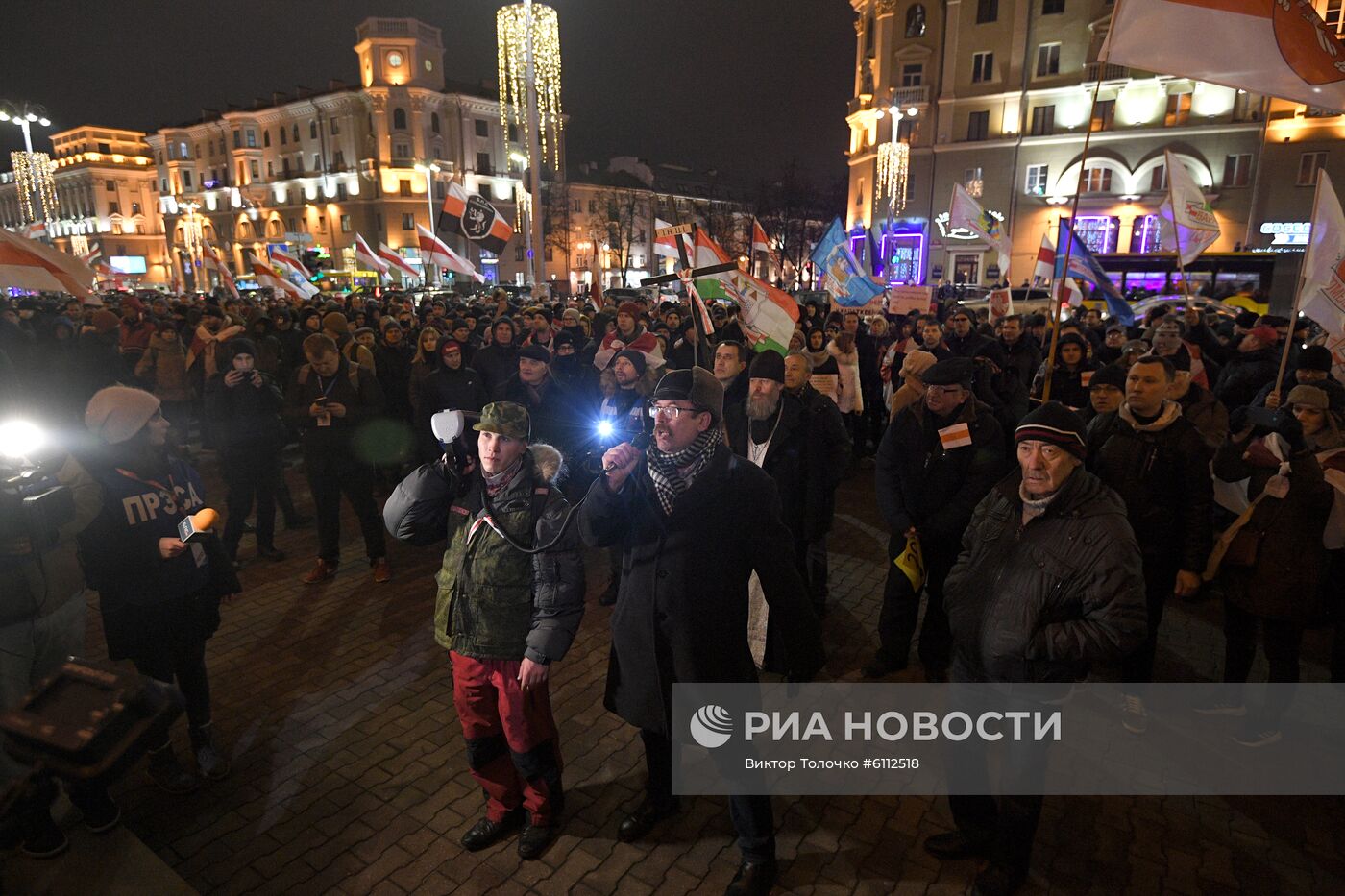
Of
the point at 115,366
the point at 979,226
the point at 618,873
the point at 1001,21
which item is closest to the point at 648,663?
the point at 618,873

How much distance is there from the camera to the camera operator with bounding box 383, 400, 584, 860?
3.17 m

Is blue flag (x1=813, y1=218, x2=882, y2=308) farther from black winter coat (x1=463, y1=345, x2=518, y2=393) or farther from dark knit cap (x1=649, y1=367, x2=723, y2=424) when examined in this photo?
dark knit cap (x1=649, y1=367, x2=723, y2=424)

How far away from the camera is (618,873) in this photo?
11.1 ft

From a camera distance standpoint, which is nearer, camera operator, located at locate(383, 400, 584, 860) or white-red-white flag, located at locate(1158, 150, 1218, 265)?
camera operator, located at locate(383, 400, 584, 860)

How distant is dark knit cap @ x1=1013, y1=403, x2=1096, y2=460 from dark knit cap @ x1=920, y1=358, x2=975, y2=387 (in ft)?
4.84

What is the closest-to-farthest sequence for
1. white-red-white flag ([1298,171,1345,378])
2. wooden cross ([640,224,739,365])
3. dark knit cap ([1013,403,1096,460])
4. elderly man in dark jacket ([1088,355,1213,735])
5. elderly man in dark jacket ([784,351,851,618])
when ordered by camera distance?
1. dark knit cap ([1013,403,1096,460])
2. elderly man in dark jacket ([1088,355,1213,735])
3. elderly man in dark jacket ([784,351,851,618])
4. wooden cross ([640,224,739,365])
5. white-red-white flag ([1298,171,1345,378])

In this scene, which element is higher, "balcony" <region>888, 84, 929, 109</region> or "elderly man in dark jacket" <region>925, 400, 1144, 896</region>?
"balcony" <region>888, 84, 929, 109</region>

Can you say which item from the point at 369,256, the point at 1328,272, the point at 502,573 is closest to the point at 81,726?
the point at 502,573

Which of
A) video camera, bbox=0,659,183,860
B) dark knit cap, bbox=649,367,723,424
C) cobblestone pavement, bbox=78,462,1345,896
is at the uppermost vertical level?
dark knit cap, bbox=649,367,723,424

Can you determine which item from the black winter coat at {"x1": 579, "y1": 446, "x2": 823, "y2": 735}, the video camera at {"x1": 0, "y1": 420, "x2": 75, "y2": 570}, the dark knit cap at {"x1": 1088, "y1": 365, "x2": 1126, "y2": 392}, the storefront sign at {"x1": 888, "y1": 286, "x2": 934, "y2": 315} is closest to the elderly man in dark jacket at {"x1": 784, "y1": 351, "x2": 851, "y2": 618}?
the dark knit cap at {"x1": 1088, "y1": 365, "x2": 1126, "y2": 392}

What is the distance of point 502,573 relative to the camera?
3.21m

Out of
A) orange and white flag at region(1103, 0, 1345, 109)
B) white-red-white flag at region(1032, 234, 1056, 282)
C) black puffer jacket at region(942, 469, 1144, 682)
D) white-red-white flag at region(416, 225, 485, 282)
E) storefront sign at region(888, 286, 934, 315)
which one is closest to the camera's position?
black puffer jacket at region(942, 469, 1144, 682)

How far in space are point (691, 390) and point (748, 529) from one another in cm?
64

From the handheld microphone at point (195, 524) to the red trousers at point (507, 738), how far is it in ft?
4.75
